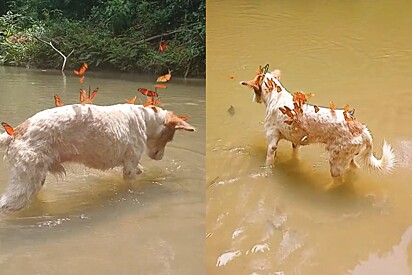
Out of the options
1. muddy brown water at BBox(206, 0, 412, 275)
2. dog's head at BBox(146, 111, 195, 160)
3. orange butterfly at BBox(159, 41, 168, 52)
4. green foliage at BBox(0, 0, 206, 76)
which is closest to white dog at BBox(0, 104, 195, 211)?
dog's head at BBox(146, 111, 195, 160)

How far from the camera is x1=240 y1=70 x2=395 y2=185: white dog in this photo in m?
1.87

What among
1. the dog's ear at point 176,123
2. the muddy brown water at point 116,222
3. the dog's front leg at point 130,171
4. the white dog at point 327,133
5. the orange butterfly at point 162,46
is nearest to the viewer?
the muddy brown water at point 116,222

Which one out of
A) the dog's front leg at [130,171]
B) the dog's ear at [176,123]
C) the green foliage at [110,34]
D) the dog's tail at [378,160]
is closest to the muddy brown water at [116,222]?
the dog's front leg at [130,171]

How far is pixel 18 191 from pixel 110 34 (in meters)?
3.95

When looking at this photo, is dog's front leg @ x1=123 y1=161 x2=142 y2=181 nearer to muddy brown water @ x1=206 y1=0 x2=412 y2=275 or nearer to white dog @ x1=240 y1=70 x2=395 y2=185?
muddy brown water @ x1=206 y1=0 x2=412 y2=275

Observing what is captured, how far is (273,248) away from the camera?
1536 millimetres

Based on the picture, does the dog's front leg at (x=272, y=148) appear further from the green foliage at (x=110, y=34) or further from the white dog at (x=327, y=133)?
the green foliage at (x=110, y=34)

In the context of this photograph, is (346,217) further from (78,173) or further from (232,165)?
(78,173)

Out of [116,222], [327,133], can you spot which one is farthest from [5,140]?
[327,133]

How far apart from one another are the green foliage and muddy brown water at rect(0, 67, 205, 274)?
2433 millimetres

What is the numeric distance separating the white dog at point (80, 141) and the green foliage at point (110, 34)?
8.48 feet

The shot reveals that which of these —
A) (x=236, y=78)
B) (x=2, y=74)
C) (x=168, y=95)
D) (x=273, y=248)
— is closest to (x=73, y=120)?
(x=273, y=248)

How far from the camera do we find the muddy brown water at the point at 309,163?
1516 mm

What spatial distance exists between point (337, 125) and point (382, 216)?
36 centimetres
